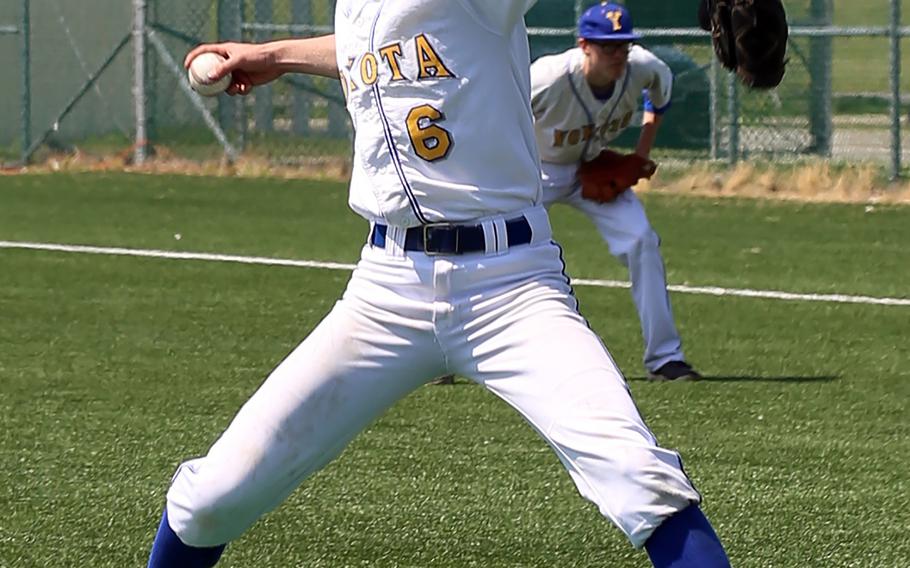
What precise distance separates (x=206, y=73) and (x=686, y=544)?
1.92 m

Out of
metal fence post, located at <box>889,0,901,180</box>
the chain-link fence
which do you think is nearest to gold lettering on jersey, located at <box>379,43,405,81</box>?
metal fence post, located at <box>889,0,901,180</box>

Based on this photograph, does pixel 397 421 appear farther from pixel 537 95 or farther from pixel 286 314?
pixel 286 314

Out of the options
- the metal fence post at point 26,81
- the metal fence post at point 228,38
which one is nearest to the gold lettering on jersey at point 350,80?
the metal fence post at point 228,38

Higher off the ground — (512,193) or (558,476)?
(512,193)

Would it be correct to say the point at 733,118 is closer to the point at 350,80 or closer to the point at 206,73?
the point at 206,73

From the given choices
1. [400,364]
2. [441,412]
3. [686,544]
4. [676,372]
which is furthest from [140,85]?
[686,544]

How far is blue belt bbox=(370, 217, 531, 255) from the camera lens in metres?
4.37

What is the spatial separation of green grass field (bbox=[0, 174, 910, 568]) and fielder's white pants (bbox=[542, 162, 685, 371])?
23cm

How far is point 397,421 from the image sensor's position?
789 cm

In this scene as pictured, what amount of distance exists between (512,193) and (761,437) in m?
3.50

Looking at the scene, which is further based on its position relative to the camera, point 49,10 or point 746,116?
point 49,10

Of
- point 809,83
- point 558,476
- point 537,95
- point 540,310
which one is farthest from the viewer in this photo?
point 809,83

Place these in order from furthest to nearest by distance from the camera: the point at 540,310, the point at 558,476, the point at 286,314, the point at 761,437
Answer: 1. the point at 286,314
2. the point at 761,437
3. the point at 558,476
4. the point at 540,310

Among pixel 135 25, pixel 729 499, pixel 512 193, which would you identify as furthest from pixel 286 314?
pixel 135 25
